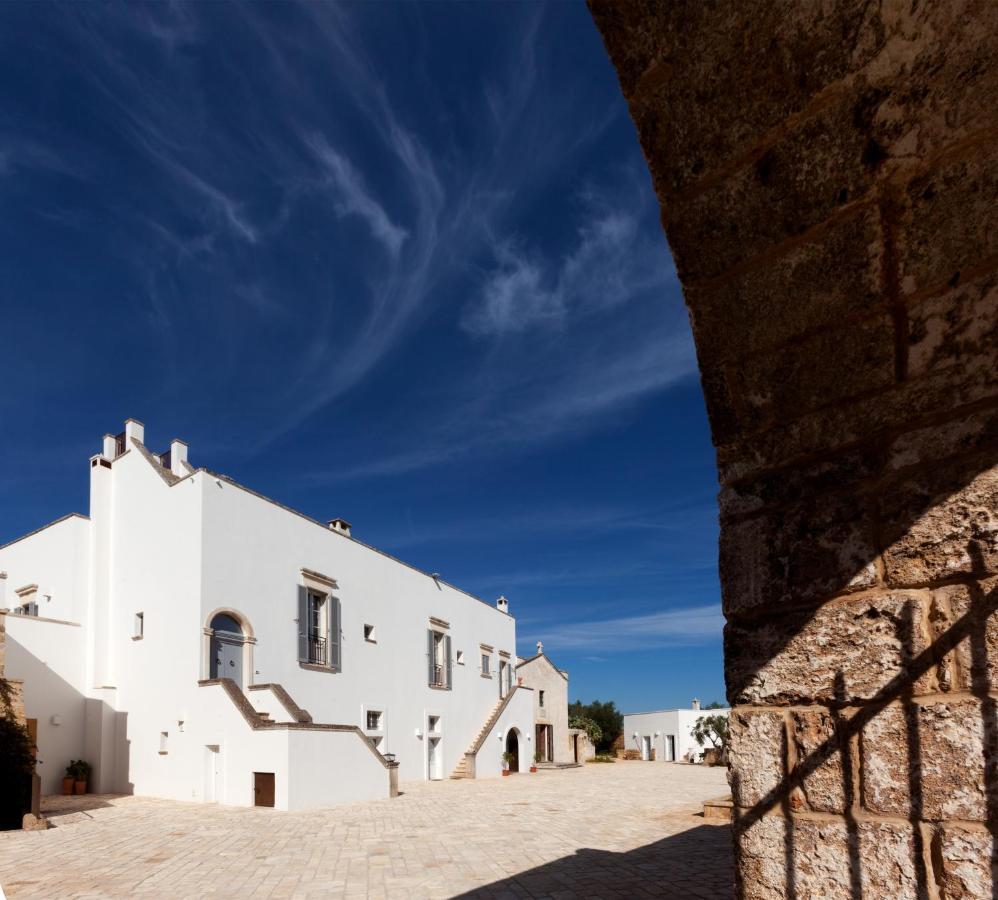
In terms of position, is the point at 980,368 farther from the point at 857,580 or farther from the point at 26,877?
the point at 26,877

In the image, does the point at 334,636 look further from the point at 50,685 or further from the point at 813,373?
the point at 813,373

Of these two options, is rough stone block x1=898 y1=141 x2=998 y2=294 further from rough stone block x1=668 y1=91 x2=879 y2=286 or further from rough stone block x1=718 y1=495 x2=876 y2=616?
rough stone block x1=718 y1=495 x2=876 y2=616

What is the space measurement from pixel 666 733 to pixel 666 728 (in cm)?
26

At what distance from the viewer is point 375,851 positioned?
866 centimetres

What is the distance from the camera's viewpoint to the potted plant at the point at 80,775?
1501 centimetres

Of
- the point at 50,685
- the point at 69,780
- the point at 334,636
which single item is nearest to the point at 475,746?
the point at 334,636

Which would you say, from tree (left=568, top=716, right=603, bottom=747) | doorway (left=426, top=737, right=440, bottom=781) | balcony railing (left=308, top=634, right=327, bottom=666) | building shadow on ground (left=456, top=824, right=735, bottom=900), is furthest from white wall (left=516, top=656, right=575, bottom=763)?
building shadow on ground (left=456, top=824, right=735, bottom=900)

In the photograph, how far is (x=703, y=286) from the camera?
2355mm

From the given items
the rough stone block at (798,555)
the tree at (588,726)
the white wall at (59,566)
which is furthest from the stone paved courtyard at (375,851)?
the tree at (588,726)

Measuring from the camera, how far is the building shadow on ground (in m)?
6.40

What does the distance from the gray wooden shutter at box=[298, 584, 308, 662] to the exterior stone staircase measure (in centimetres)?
849

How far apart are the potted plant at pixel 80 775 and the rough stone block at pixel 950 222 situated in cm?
1726

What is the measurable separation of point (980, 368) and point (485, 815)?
11943mm

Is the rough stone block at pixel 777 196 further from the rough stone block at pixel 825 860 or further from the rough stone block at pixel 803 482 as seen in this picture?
the rough stone block at pixel 825 860
